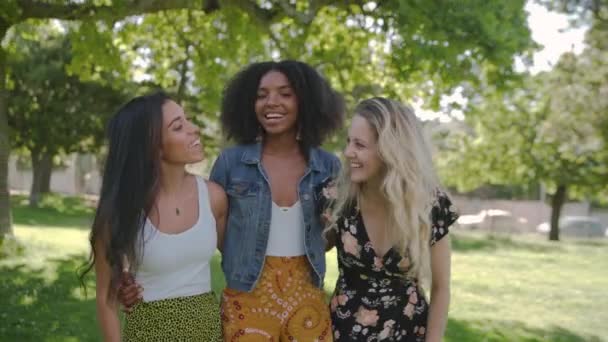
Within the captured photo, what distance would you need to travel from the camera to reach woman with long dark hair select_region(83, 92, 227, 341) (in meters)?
3.10

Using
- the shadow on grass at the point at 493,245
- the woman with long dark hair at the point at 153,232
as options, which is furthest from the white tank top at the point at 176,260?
the shadow on grass at the point at 493,245

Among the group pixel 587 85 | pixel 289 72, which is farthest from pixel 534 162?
pixel 289 72

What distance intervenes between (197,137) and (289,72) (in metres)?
0.79

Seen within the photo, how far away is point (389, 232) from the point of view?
3.29 m

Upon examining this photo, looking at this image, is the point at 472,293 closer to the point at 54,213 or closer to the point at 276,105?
the point at 276,105

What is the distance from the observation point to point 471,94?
11.8 meters

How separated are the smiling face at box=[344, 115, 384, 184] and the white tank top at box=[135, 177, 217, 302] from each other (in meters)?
0.70

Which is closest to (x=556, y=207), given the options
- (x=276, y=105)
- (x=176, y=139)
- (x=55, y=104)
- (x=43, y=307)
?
(x=55, y=104)

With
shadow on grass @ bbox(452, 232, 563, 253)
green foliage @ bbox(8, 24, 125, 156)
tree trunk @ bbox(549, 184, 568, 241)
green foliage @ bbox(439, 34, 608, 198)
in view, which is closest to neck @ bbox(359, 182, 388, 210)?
shadow on grass @ bbox(452, 232, 563, 253)

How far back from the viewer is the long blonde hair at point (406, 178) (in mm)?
3152

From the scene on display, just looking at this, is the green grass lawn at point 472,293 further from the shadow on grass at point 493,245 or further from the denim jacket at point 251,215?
the denim jacket at point 251,215

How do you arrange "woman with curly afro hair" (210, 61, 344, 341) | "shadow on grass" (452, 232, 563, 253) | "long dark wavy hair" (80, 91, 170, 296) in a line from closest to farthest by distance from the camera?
1. "long dark wavy hair" (80, 91, 170, 296)
2. "woman with curly afro hair" (210, 61, 344, 341)
3. "shadow on grass" (452, 232, 563, 253)

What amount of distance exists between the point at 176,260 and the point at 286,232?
2.25ft

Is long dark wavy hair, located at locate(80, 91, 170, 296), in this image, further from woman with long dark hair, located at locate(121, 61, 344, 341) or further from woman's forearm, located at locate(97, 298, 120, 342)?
woman with long dark hair, located at locate(121, 61, 344, 341)
